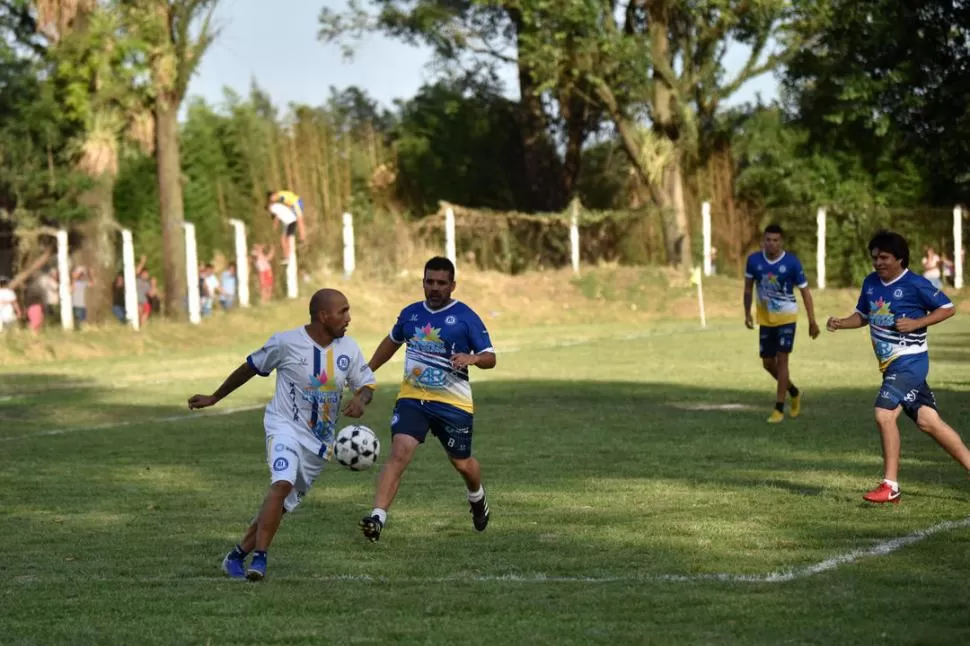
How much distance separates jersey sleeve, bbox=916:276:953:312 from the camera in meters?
11.6

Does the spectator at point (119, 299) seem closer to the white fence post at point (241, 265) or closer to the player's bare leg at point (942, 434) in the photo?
the white fence post at point (241, 265)

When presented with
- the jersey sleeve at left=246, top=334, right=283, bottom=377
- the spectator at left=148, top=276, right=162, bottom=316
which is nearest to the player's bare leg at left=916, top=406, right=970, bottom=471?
the jersey sleeve at left=246, top=334, right=283, bottom=377

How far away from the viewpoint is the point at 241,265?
3841 cm

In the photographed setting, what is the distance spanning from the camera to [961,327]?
1396 inches

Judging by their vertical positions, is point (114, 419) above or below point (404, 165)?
below

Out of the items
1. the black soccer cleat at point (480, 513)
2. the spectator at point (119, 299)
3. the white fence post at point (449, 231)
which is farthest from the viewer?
the white fence post at point (449, 231)

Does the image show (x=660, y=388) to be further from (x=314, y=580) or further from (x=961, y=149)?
(x=314, y=580)

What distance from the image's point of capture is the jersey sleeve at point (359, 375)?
9.45m

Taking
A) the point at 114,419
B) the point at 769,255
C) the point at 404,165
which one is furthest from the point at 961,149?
the point at 404,165

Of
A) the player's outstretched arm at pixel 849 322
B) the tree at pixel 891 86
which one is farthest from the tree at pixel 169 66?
the player's outstretched arm at pixel 849 322

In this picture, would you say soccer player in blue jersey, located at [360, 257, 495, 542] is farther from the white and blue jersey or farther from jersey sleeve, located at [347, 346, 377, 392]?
the white and blue jersey

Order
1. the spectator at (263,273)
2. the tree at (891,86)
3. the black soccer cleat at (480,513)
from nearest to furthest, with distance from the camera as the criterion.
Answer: the black soccer cleat at (480,513)
the tree at (891,86)
the spectator at (263,273)

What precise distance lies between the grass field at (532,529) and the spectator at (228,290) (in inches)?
613

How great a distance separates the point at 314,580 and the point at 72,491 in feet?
17.0
